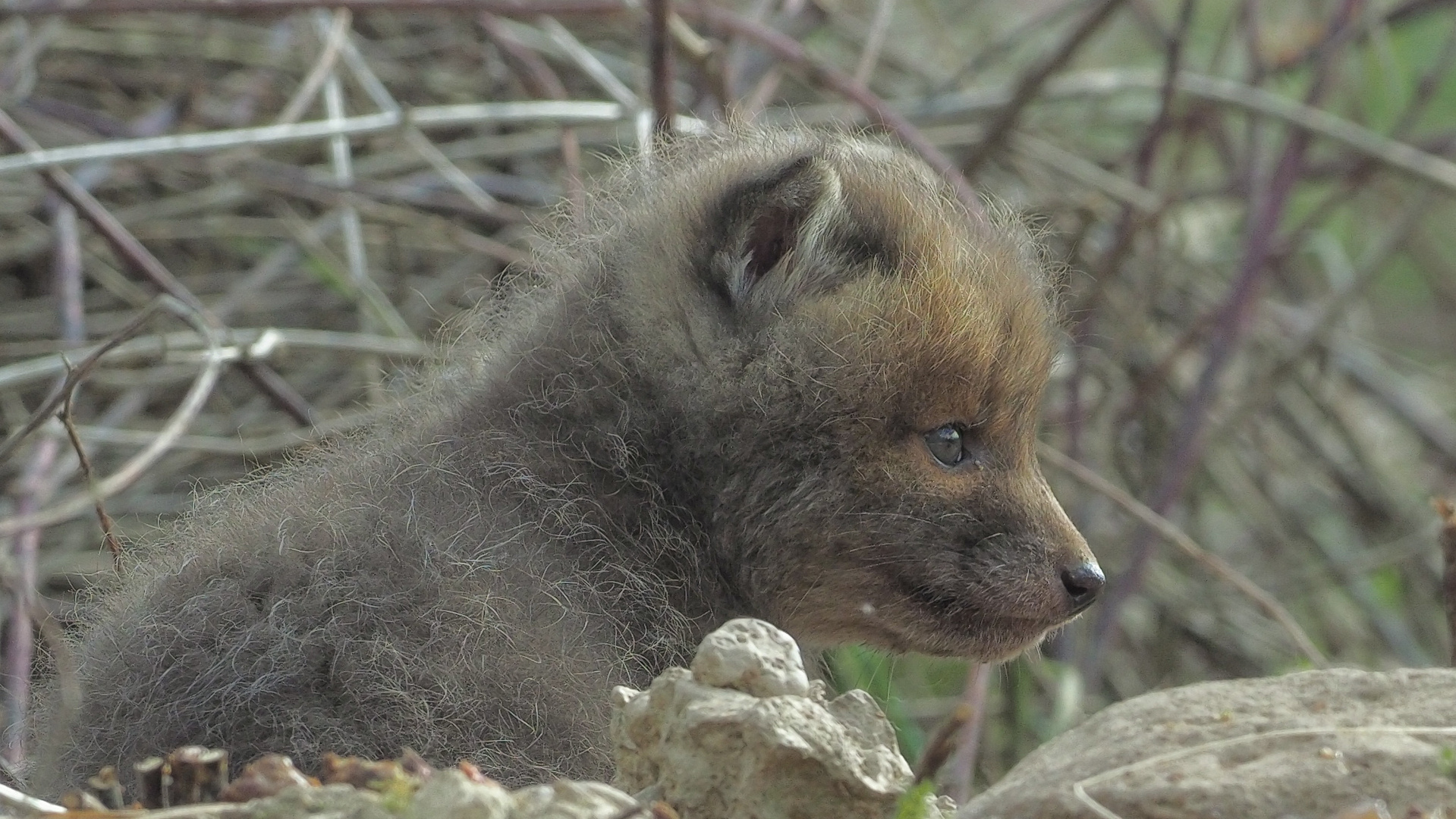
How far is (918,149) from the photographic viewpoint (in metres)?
5.54

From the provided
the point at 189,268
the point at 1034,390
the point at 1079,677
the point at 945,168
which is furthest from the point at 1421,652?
the point at 189,268

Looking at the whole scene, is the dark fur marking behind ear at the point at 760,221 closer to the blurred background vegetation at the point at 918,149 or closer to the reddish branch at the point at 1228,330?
the blurred background vegetation at the point at 918,149

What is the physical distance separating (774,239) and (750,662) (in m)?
1.17

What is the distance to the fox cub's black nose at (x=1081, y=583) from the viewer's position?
11.4 feet

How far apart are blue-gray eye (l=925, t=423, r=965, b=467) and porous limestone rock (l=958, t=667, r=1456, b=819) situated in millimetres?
873

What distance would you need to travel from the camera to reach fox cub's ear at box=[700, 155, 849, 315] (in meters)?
3.23

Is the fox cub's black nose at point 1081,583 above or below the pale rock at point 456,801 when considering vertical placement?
above

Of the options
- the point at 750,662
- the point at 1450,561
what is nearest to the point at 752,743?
the point at 750,662

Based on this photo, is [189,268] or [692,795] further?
[189,268]

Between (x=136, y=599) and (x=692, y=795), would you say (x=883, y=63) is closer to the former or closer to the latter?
(x=136, y=599)

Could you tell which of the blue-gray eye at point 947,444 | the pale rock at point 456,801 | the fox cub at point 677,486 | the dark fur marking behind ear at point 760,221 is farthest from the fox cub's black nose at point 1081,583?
the pale rock at point 456,801

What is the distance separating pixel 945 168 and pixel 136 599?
2607 mm

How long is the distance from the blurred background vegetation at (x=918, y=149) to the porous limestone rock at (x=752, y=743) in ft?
6.98

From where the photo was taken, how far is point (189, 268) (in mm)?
6277
